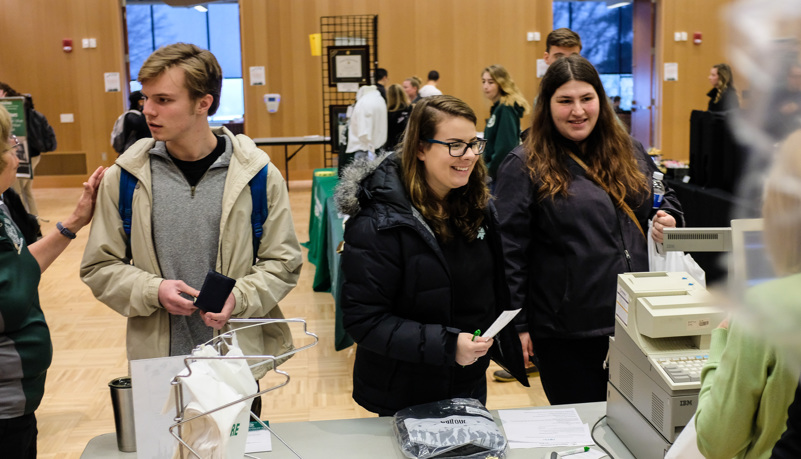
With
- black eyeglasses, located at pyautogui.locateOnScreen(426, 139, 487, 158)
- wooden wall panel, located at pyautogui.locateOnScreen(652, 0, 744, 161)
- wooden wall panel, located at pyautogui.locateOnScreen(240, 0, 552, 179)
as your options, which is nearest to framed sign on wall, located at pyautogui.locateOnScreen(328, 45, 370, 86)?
wooden wall panel, located at pyautogui.locateOnScreen(240, 0, 552, 179)

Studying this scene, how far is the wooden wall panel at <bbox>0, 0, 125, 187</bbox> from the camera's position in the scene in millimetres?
12031

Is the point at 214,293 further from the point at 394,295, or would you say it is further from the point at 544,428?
the point at 544,428

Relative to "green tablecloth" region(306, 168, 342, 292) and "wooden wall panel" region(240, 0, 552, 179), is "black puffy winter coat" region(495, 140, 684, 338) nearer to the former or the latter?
"green tablecloth" region(306, 168, 342, 292)

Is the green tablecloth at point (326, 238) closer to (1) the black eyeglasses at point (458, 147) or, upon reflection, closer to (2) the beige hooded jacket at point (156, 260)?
(2) the beige hooded jacket at point (156, 260)

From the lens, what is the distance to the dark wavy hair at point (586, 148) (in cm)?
233

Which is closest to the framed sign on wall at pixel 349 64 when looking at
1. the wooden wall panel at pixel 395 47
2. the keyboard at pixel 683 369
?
the wooden wall panel at pixel 395 47

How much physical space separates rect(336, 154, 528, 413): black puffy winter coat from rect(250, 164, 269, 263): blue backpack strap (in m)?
0.24

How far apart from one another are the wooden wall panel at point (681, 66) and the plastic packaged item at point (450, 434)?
12.1 metres

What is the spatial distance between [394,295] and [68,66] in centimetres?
1180

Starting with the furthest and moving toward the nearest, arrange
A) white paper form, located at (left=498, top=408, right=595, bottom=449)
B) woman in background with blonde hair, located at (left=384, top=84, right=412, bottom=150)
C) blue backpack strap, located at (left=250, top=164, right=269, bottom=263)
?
woman in background with blonde hair, located at (left=384, top=84, right=412, bottom=150) < blue backpack strap, located at (left=250, top=164, right=269, bottom=263) < white paper form, located at (left=498, top=408, right=595, bottom=449)

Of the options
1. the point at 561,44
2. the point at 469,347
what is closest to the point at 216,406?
the point at 469,347

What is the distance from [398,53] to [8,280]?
11.1 meters

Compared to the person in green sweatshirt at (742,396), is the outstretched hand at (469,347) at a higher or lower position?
lower

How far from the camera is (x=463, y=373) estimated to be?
6.80 ft
